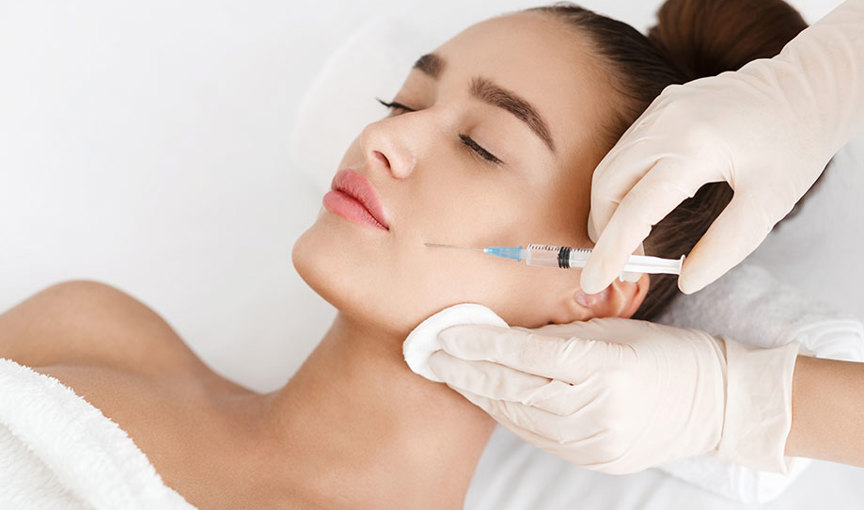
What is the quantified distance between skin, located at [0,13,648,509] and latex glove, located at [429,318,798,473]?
8cm

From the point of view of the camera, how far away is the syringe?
1271mm

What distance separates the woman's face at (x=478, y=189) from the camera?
1.32m

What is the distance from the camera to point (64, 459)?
3.86 ft

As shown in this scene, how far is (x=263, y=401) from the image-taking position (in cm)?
158

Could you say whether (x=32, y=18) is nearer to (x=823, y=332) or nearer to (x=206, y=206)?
(x=206, y=206)

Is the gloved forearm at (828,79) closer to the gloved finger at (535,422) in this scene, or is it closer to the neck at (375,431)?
the gloved finger at (535,422)

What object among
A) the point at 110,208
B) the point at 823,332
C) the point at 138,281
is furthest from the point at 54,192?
the point at 823,332

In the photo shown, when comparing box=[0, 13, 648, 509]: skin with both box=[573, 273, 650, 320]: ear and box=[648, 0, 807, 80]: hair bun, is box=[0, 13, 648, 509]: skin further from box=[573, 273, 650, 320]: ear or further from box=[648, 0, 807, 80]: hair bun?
box=[648, 0, 807, 80]: hair bun

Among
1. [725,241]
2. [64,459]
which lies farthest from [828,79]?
[64,459]

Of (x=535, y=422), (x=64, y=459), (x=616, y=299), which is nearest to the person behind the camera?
(x=64, y=459)

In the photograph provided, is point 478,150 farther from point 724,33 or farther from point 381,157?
point 724,33

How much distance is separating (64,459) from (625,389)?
0.87 m

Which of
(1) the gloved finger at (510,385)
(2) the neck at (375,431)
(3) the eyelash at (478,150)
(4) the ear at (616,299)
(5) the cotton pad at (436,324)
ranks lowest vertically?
(2) the neck at (375,431)

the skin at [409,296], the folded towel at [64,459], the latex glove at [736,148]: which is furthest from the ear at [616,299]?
the folded towel at [64,459]
